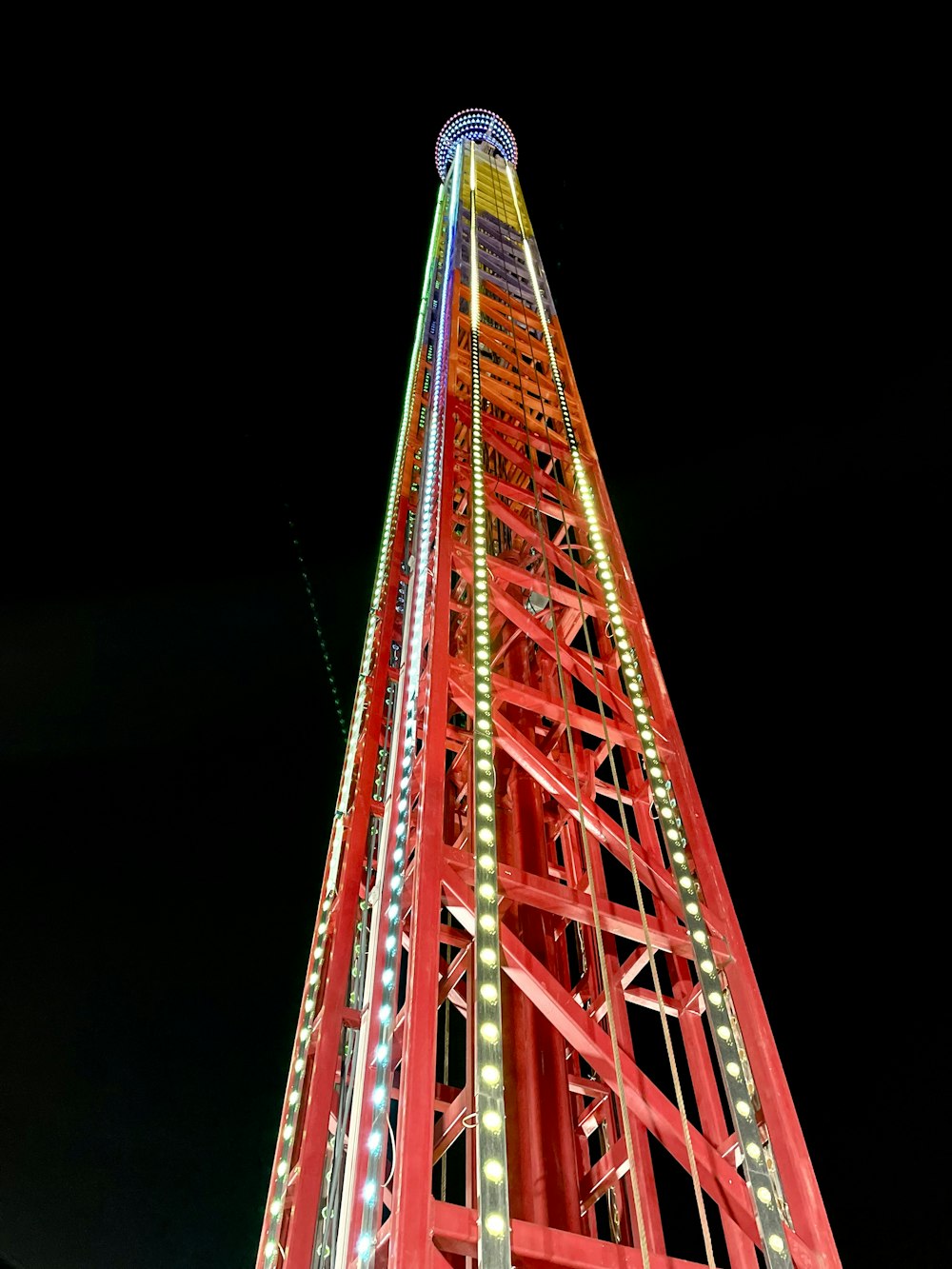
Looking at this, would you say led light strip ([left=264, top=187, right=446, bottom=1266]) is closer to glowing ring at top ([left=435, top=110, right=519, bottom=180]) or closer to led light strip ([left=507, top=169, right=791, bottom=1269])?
led light strip ([left=507, top=169, right=791, bottom=1269])

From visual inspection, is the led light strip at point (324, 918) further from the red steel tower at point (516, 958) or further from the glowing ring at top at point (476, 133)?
the glowing ring at top at point (476, 133)

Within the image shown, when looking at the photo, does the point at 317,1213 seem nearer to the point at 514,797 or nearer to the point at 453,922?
the point at 453,922

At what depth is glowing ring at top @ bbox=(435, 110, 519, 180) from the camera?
14492mm

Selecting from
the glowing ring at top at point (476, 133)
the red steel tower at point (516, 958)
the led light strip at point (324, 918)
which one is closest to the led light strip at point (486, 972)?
the red steel tower at point (516, 958)

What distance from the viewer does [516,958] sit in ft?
10.9

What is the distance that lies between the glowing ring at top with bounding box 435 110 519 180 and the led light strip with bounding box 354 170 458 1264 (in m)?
10.6

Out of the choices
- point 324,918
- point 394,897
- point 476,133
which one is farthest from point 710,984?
point 476,133

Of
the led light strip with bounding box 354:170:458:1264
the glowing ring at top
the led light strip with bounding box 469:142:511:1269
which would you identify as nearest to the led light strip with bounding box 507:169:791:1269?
the led light strip with bounding box 469:142:511:1269

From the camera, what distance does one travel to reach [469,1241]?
2473 mm

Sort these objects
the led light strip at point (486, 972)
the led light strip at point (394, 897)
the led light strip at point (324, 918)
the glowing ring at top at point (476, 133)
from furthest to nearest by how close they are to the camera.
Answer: the glowing ring at top at point (476, 133) → the led light strip at point (324, 918) → the led light strip at point (394, 897) → the led light strip at point (486, 972)

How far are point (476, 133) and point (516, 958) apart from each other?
15227 mm

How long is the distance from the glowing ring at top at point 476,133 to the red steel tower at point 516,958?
31.9ft

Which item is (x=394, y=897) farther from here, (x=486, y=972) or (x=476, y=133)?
(x=476, y=133)

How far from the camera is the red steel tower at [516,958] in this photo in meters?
2.79
